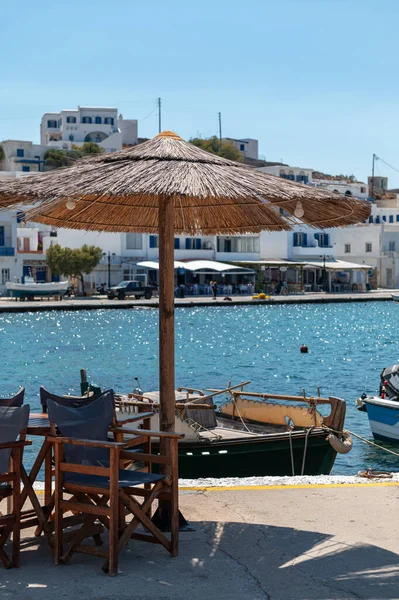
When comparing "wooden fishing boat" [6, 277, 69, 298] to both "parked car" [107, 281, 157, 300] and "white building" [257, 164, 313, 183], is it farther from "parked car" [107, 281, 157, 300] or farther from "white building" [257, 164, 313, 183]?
"white building" [257, 164, 313, 183]

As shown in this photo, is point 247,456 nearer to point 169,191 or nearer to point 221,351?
point 169,191

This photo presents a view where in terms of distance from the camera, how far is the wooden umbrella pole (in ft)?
21.2

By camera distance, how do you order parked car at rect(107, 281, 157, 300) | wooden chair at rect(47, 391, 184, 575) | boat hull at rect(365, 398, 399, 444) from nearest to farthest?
wooden chair at rect(47, 391, 184, 575), boat hull at rect(365, 398, 399, 444), parked car at rect(107, 281, 157, 300)

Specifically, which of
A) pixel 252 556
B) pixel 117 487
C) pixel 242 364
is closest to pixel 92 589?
pixel 117 487

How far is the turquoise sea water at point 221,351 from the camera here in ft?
97.5

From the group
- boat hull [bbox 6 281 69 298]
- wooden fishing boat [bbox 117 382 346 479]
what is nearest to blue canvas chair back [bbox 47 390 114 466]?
wooden fishing boat [bbox 117 382 346 479]

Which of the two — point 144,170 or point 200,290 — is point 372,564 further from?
point 200,290

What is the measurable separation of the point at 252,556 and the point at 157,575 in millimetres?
677

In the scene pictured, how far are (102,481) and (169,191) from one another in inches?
76.0

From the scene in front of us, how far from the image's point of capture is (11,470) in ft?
18.3

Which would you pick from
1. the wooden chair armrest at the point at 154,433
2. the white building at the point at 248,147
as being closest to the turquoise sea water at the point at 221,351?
the wooden chair armrest at the point at 154,433

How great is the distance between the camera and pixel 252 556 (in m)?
5.60

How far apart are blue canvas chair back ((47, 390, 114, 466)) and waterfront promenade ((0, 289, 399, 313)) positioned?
173 feet

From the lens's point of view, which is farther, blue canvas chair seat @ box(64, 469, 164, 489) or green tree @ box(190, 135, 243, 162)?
green tree @ box(190, 135, 243, 162)
